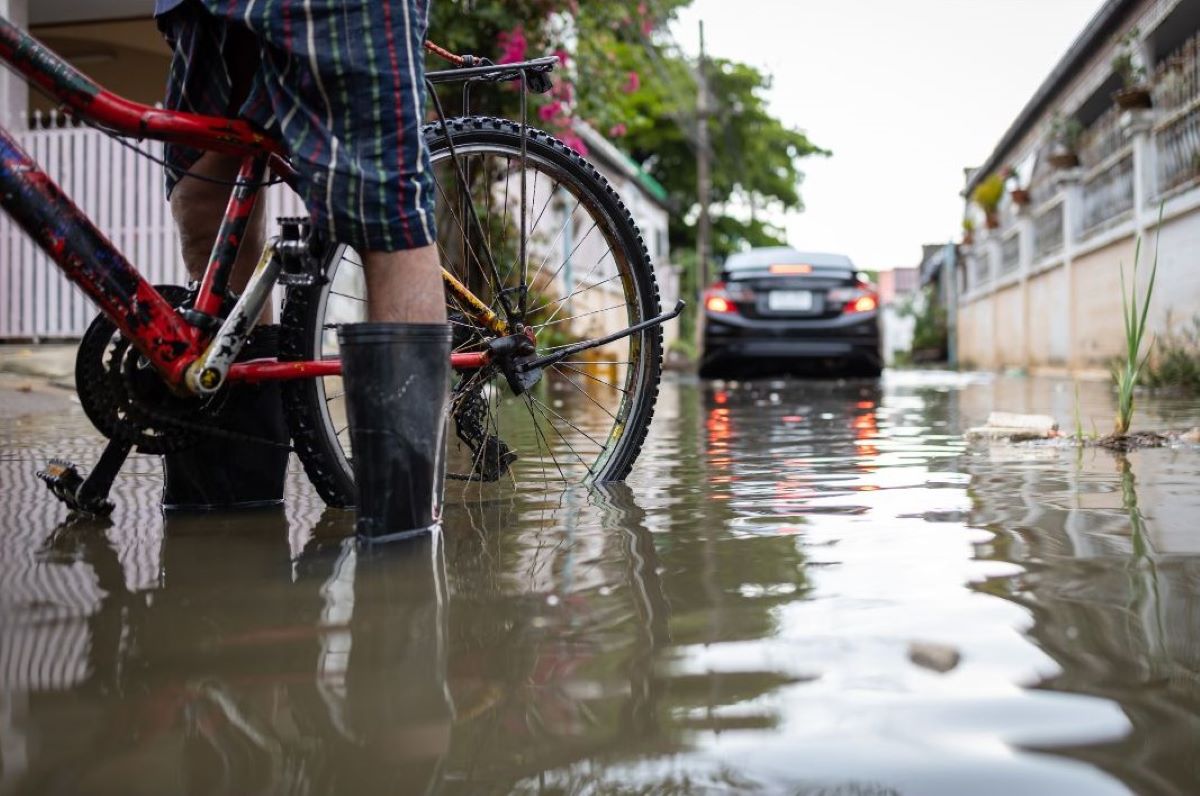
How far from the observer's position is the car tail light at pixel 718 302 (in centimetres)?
998

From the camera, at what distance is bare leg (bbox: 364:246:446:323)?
75.9 inches

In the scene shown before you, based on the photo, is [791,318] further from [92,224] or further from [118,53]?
[92,224]

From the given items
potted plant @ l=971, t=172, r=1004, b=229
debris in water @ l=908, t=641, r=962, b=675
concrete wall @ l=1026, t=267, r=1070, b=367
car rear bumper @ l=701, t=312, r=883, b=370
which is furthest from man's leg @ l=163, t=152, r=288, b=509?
potted plant @ l=971, t=172, r=1004, b=229

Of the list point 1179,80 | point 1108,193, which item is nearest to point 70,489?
point 1179,80

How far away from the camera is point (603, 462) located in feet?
9.14

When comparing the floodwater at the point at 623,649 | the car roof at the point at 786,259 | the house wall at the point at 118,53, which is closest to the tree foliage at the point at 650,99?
the car roof at the point at 786,259

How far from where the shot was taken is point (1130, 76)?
1326cm

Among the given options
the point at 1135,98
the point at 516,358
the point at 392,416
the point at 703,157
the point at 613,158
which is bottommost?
the point at 392,416

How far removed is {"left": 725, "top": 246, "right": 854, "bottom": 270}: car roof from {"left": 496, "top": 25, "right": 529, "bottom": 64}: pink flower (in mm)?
2719

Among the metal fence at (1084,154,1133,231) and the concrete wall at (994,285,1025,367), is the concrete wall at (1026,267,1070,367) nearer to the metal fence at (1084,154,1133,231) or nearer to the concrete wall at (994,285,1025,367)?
the concrete wall at (994,285,1025,367)

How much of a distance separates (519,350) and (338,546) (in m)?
0.68

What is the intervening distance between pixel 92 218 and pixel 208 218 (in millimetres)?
7058

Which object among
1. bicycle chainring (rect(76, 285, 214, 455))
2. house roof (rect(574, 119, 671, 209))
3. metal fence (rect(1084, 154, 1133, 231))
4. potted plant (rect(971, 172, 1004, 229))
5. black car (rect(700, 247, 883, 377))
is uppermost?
house roof (rect(574, 119, 671, 209))

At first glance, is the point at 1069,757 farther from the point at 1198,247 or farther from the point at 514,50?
the point at 1198,247
